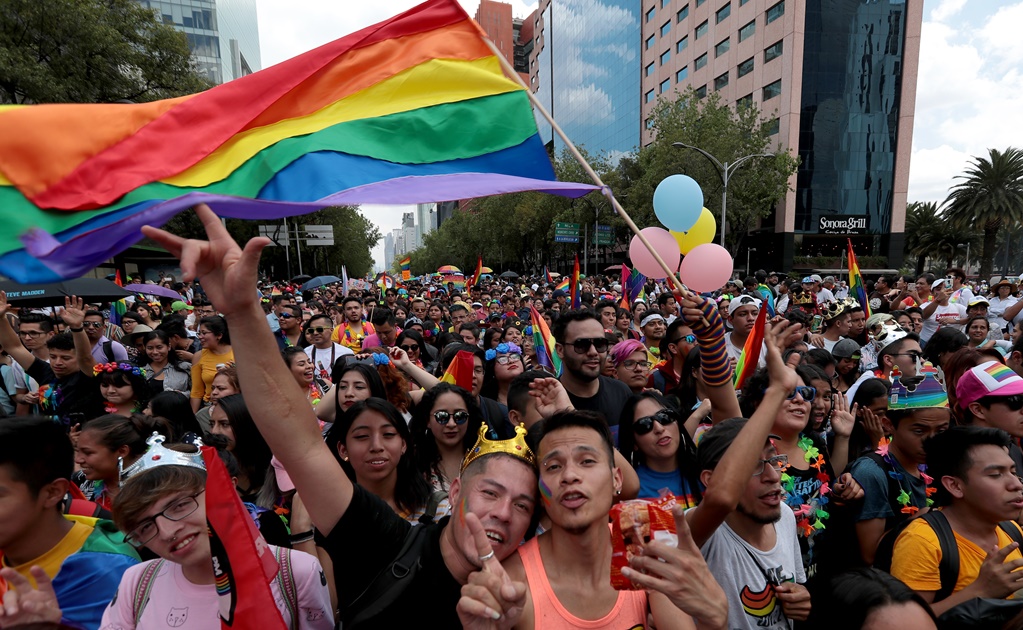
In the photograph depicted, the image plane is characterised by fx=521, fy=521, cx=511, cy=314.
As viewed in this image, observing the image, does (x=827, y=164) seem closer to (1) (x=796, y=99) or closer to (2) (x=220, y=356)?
(1) (x=796, y=99)

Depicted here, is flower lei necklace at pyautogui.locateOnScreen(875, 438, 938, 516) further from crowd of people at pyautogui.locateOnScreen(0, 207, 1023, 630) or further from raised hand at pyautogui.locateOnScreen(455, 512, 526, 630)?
raised hand at pyautogui.locateOnScreen(455, 512, 526, 630)

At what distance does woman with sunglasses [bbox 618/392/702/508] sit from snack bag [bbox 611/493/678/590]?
0.93 metres

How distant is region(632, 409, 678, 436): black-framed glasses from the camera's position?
2799 mm

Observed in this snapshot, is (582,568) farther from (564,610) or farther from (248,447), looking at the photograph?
(248,447)

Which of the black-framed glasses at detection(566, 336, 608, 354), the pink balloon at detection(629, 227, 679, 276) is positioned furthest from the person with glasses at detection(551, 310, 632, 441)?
the pink balloon at detection(629, 227, 679, 276)

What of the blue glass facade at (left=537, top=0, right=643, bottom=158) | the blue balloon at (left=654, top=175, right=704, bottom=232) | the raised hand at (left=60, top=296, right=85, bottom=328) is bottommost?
the raised hand at (left=60, top=296, right=85, bottom=328)

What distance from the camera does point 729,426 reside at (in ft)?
8.17

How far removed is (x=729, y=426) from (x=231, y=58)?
69.3m

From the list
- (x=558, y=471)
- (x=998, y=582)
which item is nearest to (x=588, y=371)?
(x=558, y=471)

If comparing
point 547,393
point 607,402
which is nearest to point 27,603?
point 547,393

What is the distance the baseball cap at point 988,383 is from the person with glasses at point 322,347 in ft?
17.0

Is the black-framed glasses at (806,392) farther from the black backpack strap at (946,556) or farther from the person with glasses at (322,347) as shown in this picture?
the person with glasses at (322,347)

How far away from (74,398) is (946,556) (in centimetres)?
617

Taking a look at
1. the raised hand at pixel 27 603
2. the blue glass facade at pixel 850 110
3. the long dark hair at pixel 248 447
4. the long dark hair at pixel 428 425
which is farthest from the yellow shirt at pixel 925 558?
the blue glass facade at pixel 850 110
